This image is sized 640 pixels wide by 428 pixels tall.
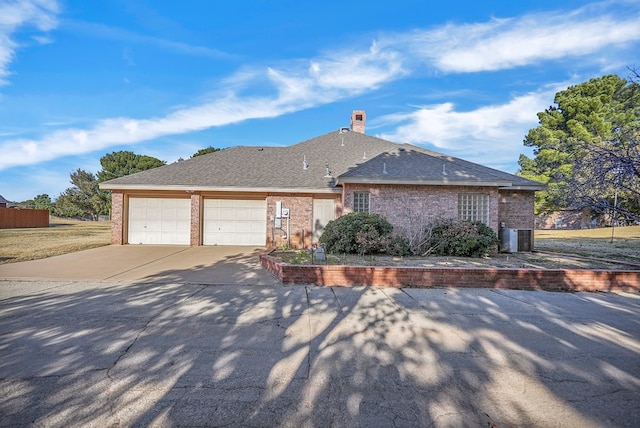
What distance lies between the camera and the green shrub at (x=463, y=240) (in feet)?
32.6

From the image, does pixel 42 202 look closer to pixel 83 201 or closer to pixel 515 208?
pixel 83 201

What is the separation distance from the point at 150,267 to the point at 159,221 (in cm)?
624

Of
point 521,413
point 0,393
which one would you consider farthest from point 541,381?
point 0,393

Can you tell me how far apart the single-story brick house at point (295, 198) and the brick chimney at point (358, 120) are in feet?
20.2

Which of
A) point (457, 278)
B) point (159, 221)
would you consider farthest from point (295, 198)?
point (457, 278)

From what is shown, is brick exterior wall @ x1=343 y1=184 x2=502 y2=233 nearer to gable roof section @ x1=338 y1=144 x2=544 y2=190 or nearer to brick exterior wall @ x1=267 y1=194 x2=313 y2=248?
gable roof section @ x1=338 y1=144 x2=544 y2=190

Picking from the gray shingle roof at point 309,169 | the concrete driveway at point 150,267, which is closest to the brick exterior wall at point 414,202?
the gray shingle roof at point 309,169

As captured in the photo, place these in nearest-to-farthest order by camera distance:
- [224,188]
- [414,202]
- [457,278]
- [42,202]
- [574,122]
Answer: [457,278], [414,202], [224,188], [574,122], [42,202]

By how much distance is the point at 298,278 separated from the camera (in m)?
6.62

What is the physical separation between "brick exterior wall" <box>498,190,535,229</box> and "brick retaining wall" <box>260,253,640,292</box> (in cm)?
638

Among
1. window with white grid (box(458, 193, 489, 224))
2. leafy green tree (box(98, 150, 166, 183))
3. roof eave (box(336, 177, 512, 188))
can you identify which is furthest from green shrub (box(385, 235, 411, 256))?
leafy green tree (box(98, 150, 166, 183))

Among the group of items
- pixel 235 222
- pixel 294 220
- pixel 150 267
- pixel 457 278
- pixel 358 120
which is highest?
pixel 358 120

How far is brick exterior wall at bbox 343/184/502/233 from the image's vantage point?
11656 mm

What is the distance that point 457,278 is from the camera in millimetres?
6598
